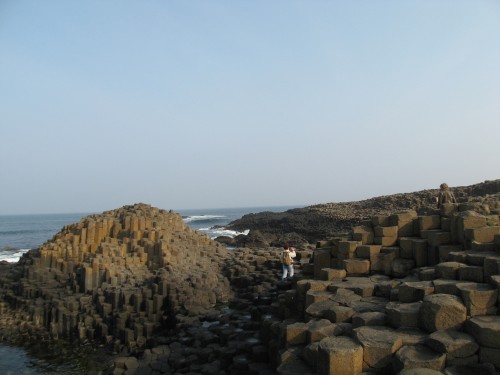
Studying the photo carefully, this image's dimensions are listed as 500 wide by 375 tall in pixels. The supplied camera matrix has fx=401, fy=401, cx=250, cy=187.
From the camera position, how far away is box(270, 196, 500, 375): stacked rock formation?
4.71 meters

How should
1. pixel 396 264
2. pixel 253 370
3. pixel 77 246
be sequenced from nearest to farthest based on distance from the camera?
pixel 253 370
pixel 396 264
pixel 77 246

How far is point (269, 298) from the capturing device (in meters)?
11.3

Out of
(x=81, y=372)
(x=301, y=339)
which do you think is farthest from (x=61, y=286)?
(x=301, y=339)

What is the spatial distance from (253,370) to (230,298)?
255 inches

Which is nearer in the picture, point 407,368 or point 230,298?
point 407,368

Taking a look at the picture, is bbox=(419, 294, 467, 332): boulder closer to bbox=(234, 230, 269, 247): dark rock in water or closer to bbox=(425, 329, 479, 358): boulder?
bbox=(425, 329, 479, 358): boulder

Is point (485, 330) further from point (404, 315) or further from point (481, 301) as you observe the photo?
point (404, 315)

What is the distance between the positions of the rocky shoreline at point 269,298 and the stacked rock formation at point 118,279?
5cm

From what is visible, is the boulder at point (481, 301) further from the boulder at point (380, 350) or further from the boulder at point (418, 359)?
the boulder at point (380, 350)

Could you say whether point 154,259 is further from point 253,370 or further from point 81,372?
point 253,370

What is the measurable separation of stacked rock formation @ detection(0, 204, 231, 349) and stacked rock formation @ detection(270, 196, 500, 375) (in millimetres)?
4742

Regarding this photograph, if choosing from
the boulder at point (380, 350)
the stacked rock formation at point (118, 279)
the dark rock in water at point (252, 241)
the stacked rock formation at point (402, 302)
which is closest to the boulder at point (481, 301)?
the stacked rock formation at point (402, 302)

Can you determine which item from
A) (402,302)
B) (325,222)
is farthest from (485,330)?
(325,222)

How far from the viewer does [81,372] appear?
9.62 metres
